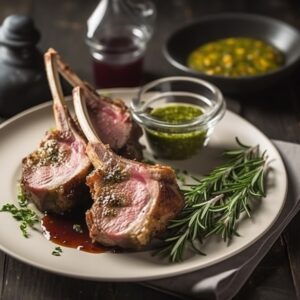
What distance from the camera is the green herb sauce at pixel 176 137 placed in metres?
3.53

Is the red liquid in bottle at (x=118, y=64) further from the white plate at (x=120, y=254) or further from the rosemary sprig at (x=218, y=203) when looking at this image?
the rosemary sprig at (x=218, y=203)

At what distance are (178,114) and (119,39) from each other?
1072 millimetres

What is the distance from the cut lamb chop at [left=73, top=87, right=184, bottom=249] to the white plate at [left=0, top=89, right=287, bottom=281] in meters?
0.11

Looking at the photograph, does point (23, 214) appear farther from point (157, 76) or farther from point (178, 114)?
point (157, 76)

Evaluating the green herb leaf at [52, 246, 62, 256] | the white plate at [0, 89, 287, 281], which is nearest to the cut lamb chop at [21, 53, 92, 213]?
the white plate at [0, 89, 287, 281]

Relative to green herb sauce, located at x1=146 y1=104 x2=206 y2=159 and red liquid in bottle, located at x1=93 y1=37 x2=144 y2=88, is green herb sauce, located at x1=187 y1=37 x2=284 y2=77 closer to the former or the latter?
red liquid in bottle, located at x1=93 y1=37 x2=144 y2=88

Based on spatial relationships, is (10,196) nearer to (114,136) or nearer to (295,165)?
(114,136)

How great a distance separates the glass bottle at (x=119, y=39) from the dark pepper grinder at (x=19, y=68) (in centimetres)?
47

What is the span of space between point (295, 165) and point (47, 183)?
1.28 m

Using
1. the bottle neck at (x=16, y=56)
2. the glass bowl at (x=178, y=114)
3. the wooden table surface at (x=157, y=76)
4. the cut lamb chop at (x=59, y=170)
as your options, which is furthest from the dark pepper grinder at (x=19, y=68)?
the cut lamb chop at (x=59, y=170)

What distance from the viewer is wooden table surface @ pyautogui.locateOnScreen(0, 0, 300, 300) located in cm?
282

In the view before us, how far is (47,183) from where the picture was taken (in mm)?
3078

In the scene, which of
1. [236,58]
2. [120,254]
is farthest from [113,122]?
[236,58]

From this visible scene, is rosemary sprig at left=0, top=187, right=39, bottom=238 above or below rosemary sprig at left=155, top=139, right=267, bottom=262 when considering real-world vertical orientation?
below
